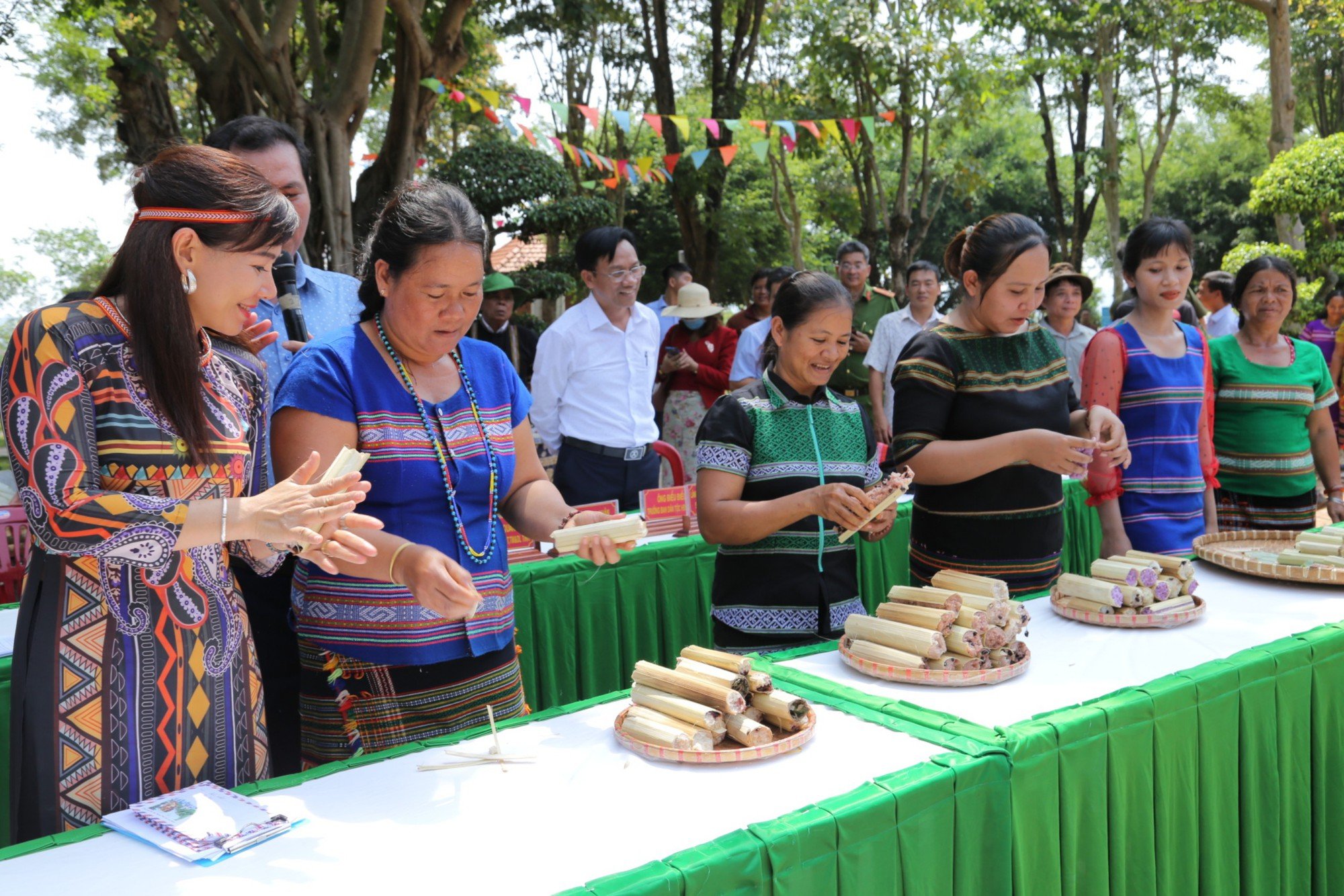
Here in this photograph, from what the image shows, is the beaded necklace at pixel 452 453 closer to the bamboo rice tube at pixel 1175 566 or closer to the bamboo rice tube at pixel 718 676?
the bamboo rice tube at pixel 718 676

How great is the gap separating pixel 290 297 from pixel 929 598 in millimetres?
Result: 1517

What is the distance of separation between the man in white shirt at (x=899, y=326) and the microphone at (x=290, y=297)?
12.8 feet

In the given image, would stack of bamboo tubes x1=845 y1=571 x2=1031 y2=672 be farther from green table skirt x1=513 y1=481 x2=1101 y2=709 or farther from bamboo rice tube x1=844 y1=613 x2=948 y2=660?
green table skirt x1=513 y1=481 x2=1101 y2=709

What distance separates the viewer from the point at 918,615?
71.4 inches

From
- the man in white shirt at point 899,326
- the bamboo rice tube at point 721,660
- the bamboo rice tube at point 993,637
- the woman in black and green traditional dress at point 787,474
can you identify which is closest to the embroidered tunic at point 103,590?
the bamboo rice tube at point 721,660

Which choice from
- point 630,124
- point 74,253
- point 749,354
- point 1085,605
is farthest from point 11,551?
point 74,253

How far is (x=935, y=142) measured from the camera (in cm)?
1402

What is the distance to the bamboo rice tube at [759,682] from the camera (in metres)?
1.52

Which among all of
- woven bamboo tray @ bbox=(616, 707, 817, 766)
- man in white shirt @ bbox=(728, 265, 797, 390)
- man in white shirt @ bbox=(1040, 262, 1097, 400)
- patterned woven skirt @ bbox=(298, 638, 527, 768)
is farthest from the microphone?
man in white shirt @ bbox=(728, 265, 797, 390)

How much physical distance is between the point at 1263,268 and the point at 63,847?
3.61 meters

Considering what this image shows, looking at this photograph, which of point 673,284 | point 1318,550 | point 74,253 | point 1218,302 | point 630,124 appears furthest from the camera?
point 74,253

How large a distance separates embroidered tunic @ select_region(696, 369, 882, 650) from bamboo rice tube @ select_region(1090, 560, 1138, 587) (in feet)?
1.82

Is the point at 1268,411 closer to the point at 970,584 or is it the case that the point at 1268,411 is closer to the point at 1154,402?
the point at 1154,402

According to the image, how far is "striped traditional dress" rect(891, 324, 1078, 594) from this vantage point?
7.72 feet
